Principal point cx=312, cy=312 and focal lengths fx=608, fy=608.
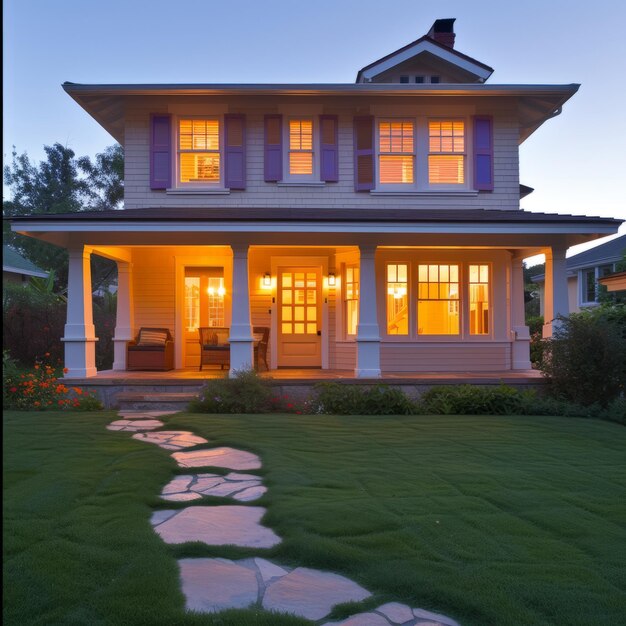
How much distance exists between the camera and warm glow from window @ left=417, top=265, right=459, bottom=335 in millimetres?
12484

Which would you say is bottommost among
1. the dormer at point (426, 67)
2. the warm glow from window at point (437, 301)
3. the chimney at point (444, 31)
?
the warm glow from window at point (437, 301)

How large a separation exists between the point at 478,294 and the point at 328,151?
425 centimetres

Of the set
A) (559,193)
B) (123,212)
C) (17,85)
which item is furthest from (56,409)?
(559,193)

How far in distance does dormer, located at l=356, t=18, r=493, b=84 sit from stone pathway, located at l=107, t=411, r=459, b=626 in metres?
10.9

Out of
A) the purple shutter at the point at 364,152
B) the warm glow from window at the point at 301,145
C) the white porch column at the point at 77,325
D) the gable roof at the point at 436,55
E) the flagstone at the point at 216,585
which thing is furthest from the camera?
the gable roof at the point at 436,55

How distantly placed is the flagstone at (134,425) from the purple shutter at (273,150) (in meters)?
5.90

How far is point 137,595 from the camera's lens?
9.49ft

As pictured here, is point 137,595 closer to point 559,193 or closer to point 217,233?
point 217,233

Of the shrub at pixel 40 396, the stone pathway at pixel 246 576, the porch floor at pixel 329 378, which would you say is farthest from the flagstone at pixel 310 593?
the shrub at pixel 40 396

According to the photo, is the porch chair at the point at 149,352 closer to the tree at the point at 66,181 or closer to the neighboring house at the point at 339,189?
the neighboring house at the point at 339,189

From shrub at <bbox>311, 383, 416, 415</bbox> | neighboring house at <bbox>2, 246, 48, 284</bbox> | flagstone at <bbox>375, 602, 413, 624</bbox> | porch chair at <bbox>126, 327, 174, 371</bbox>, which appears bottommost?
flagstone at <bbox>375, 602, 413, 624</bbox>

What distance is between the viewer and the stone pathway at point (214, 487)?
4691 mm

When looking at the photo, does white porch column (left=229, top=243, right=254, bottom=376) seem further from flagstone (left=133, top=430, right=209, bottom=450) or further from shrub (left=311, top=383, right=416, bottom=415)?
flagstone (left=133, top=430, right=209, bottom=450)

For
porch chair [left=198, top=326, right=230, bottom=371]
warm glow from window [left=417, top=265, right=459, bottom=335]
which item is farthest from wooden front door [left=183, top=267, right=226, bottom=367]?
warm glow from window [left=417, top=265, right=459, bottom=335]
